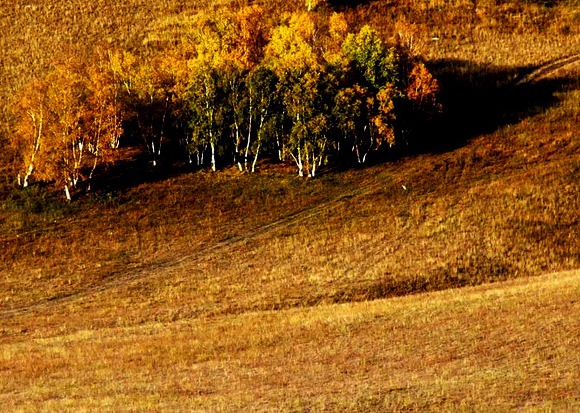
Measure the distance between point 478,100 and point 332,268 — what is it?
130ft

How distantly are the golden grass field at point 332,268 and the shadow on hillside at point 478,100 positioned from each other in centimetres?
30

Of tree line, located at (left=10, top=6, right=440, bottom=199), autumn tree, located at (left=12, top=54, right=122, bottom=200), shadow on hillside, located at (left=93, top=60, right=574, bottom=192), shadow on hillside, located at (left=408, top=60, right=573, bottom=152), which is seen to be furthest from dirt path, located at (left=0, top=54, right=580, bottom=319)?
autumn tree, located at (left=12, top=54, right=122, bottom=200)

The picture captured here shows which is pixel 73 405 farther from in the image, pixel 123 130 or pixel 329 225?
pixel 123 130

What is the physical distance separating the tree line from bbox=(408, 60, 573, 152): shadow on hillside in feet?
8.96

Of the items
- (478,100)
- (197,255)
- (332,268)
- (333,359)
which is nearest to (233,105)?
(197,255)

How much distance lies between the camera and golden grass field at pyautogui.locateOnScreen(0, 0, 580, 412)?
37.7m

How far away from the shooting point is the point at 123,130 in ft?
296

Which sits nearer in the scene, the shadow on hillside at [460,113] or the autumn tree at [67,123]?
the autumn tree at [67,123]

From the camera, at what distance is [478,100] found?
9781 cm

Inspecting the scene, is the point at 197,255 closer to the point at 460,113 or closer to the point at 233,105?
the point at 233,105

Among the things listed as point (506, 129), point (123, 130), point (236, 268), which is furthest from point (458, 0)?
point (236, 268)

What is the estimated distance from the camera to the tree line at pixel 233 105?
82312mm

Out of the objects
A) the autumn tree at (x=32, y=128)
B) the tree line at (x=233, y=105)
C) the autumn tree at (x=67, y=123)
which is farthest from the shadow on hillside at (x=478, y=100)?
the autumn tree at (x=32, y=128)

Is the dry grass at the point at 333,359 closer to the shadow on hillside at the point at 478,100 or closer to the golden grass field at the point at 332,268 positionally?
the golden grass field at the point at 332,268
